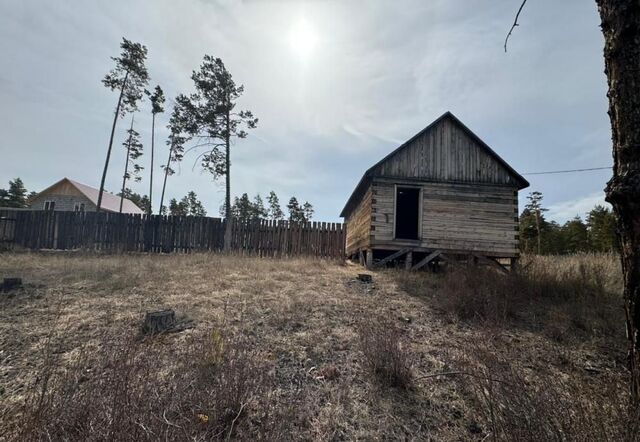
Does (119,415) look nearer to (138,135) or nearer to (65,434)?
(65,434)

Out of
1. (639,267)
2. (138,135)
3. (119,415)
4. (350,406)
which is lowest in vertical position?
(350,406)

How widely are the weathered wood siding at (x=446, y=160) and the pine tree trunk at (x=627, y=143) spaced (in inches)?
323

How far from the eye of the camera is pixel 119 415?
1.86m

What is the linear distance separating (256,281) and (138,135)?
2427 centimetres

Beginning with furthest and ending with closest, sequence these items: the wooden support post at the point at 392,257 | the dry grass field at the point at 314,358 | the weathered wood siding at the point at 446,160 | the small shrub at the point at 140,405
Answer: the weathered wood siding at the point at 446,160
the wooden support post at the point at 392,257
the dry grass field at the point at 314,358
the small shrub at the point at 140,405

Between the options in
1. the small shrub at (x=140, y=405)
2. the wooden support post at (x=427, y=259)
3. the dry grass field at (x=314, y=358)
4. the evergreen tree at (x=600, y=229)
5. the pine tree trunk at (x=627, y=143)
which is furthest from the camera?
the evergreen tree at (x=600, y=229)

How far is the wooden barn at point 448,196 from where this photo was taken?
10.4 m

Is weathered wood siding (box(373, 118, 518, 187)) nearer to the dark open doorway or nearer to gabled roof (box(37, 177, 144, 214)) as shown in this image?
the dark open doorway

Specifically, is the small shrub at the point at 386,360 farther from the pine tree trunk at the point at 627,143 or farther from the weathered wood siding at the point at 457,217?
the weathered wood siding at the point at 457,217

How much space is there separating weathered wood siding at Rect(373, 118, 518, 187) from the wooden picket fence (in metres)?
5.90

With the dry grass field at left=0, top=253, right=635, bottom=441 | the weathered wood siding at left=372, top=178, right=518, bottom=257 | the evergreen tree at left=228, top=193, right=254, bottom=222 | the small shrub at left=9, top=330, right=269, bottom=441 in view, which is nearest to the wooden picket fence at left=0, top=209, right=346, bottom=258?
the weathered wood siding at left=372, top=178, right=518, bottom=257

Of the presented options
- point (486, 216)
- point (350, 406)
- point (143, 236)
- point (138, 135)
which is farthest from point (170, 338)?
point (138, 135)

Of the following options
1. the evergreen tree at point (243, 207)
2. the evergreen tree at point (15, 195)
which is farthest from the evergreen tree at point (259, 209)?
the evergreen tree at point (15, 195)

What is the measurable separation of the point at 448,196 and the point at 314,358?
859cm
